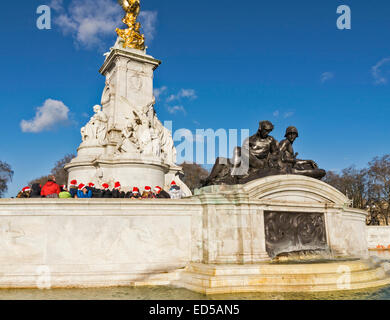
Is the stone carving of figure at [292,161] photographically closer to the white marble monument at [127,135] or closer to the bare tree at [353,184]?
the white marble monument at [127,135]

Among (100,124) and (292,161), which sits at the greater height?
(100,124)

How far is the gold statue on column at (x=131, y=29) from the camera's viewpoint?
20.9 metres

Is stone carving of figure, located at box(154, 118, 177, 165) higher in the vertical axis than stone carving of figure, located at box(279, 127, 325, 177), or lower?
higher

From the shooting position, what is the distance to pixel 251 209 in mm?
9414

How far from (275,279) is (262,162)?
4108 millimetres

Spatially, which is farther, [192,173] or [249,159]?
[192,173]

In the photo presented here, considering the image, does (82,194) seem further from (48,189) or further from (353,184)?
(353,184)

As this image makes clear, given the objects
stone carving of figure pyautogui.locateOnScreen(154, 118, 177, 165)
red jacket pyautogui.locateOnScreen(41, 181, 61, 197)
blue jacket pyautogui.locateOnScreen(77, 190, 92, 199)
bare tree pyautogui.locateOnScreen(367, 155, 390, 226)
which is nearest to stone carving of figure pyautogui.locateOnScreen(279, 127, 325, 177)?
blue jacket pyautogui.locateOnScreen(77, 190, 92, 199)

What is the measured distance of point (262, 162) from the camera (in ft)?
35.9

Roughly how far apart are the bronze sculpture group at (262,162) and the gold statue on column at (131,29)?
12.7 metres

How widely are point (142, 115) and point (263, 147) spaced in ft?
30.4

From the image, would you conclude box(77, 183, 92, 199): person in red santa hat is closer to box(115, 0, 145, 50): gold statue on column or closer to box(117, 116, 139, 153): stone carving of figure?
box(117, 116, 139, 153): stone carving of figure

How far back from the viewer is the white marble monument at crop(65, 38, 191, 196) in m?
16.9

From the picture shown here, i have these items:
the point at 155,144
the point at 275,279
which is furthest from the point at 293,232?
the point at 155,144
